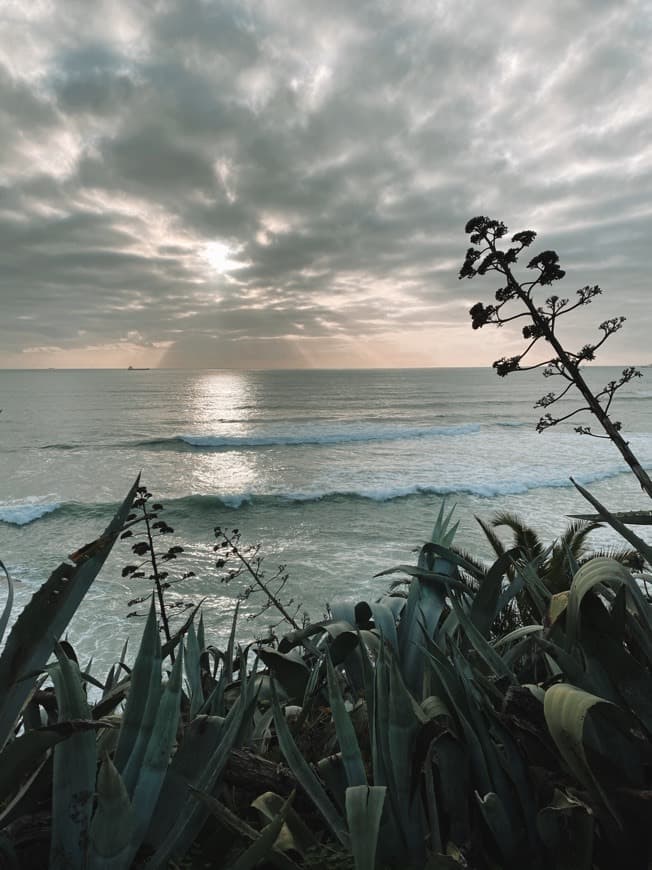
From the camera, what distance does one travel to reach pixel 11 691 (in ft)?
3.67

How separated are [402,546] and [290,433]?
2574 centimetres

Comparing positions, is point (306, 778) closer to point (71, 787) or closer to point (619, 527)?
point (71, 787)

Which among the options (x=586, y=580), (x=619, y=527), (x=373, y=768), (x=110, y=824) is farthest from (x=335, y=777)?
(x=619, y=527)

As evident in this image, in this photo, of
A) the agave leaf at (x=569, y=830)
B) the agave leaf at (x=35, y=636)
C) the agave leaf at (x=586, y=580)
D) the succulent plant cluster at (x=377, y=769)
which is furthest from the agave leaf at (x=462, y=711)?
the agave leaf at (x=35, y=636)

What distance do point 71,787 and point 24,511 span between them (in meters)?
19.6

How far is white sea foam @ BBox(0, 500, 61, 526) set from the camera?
56.5 feet

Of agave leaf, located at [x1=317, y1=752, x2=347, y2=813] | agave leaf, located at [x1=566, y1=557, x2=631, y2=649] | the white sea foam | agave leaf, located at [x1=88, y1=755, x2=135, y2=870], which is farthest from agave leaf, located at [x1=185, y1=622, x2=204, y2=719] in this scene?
the white sea foam

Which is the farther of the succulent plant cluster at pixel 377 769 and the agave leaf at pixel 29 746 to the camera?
the succulent plant cluster at pixel 377 769

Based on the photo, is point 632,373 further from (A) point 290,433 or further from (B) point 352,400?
(B) point 352,400

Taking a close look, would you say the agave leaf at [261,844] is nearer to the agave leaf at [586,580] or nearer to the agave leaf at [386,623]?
the agave leaf at [586,580]

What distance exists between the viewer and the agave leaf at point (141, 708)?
1.22 m

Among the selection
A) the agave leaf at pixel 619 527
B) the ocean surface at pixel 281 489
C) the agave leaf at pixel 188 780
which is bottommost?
the ocean surface at pixel 281 489

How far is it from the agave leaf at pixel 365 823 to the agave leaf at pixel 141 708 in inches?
21.3

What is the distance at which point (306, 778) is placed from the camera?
47.6 inches
